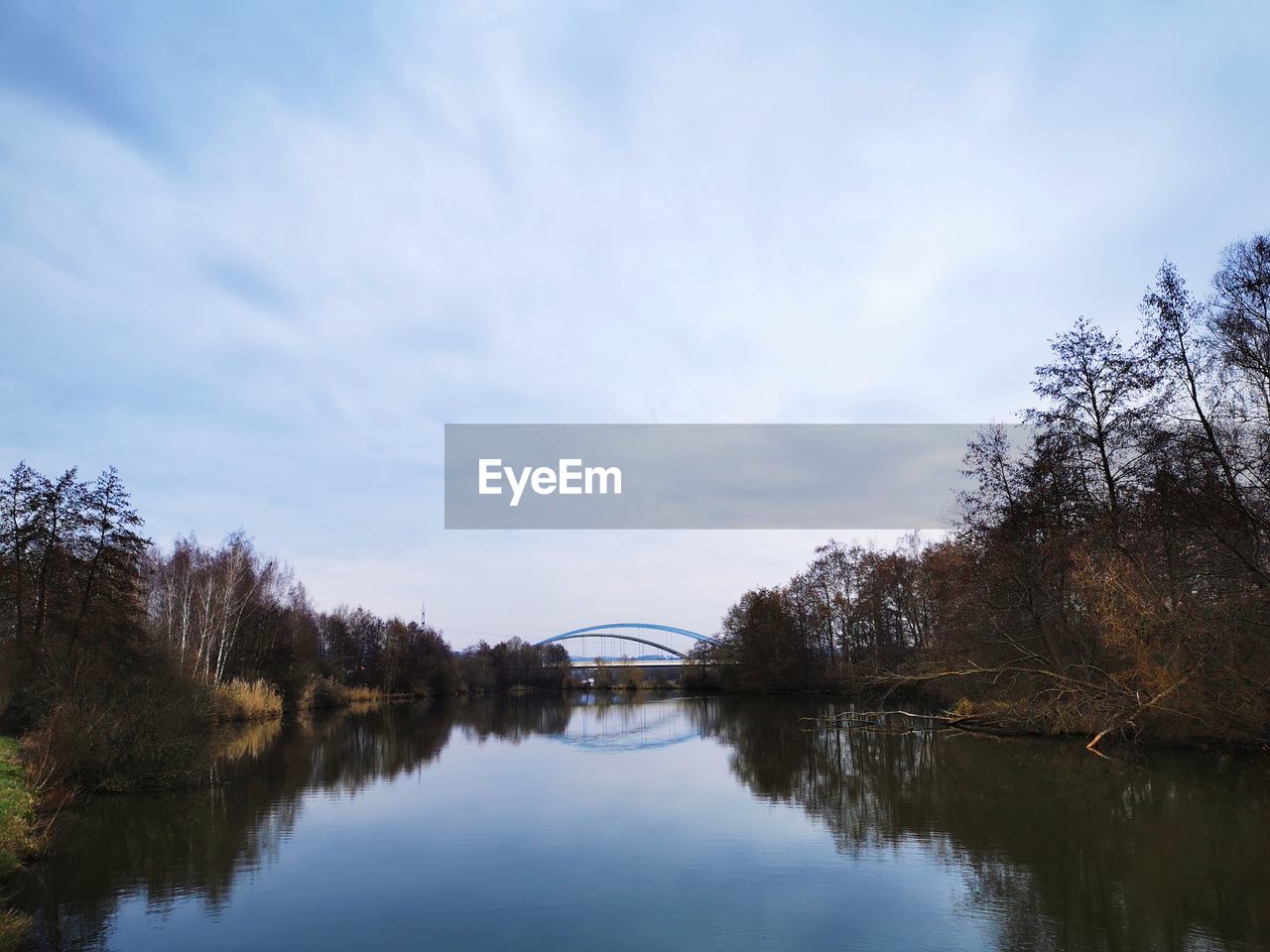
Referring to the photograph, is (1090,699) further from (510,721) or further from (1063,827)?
(510,721)

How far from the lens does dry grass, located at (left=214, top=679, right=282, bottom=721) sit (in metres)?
34.2

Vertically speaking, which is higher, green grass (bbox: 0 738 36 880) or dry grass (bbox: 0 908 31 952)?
green grass (bbox: 0 738 36 880)

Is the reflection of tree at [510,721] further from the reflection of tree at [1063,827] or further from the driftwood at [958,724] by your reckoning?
the reflection of tree at [1063,827]

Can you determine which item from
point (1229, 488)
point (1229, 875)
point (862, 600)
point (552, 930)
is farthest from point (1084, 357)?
point (862, 600)

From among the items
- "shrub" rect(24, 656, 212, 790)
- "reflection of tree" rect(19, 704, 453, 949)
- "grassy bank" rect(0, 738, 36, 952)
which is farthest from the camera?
"shrub" rect(24, 656, 212, 790)

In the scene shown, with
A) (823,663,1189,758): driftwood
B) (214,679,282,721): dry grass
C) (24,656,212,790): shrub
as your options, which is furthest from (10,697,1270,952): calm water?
(214,679,282,721): dry grass

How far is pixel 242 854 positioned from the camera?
1191 centimetres

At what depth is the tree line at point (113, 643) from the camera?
55.7 feet

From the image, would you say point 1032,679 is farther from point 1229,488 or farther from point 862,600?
point 862,600

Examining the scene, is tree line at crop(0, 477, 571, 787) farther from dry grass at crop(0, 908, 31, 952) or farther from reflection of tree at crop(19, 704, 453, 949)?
dry grass at crop(0, 908, 31, 952)

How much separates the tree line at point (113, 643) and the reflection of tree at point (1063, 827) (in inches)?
509

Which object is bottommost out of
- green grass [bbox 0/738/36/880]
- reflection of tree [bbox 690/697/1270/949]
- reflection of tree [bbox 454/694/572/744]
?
reflection of tree [bbox 454/694/572/744]

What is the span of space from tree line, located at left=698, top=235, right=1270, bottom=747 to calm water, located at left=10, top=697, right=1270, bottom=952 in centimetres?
186

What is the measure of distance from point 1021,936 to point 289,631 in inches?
1875
